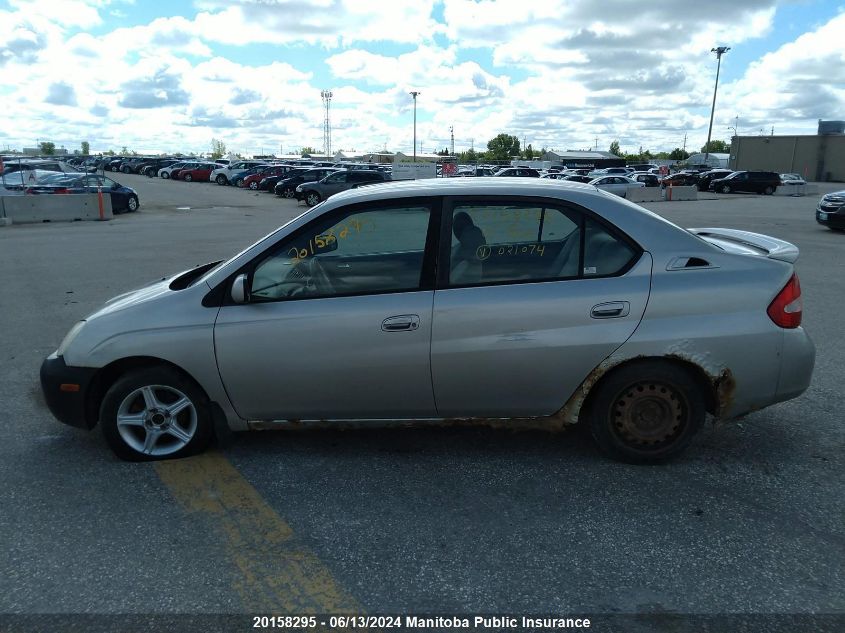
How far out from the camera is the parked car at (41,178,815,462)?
366 centimetres

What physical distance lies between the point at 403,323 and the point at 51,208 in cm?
2080

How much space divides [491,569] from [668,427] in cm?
151

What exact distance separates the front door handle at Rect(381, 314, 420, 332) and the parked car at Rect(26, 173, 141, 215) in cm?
2196

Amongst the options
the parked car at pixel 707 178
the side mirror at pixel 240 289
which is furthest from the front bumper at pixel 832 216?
the parked car at pixel 707 178

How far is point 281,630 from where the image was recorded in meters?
2.59

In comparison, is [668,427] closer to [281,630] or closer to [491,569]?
[491,569]

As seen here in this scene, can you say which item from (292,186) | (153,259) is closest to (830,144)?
(292,186)

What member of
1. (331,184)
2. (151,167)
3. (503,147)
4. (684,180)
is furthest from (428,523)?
(503,147)

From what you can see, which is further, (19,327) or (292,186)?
(292,186)

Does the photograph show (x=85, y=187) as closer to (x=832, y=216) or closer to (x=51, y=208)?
(x=51, y=208)

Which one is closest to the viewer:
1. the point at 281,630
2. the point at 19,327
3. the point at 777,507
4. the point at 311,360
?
the point at 281,630

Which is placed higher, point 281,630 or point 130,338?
point 130,338

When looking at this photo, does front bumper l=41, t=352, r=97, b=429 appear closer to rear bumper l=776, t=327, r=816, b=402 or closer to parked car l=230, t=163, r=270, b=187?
rear bumper l=776, t=327, r=816, b=402

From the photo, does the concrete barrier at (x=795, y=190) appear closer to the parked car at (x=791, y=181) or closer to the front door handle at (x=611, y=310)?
the parked car at (x=791, y=181)
